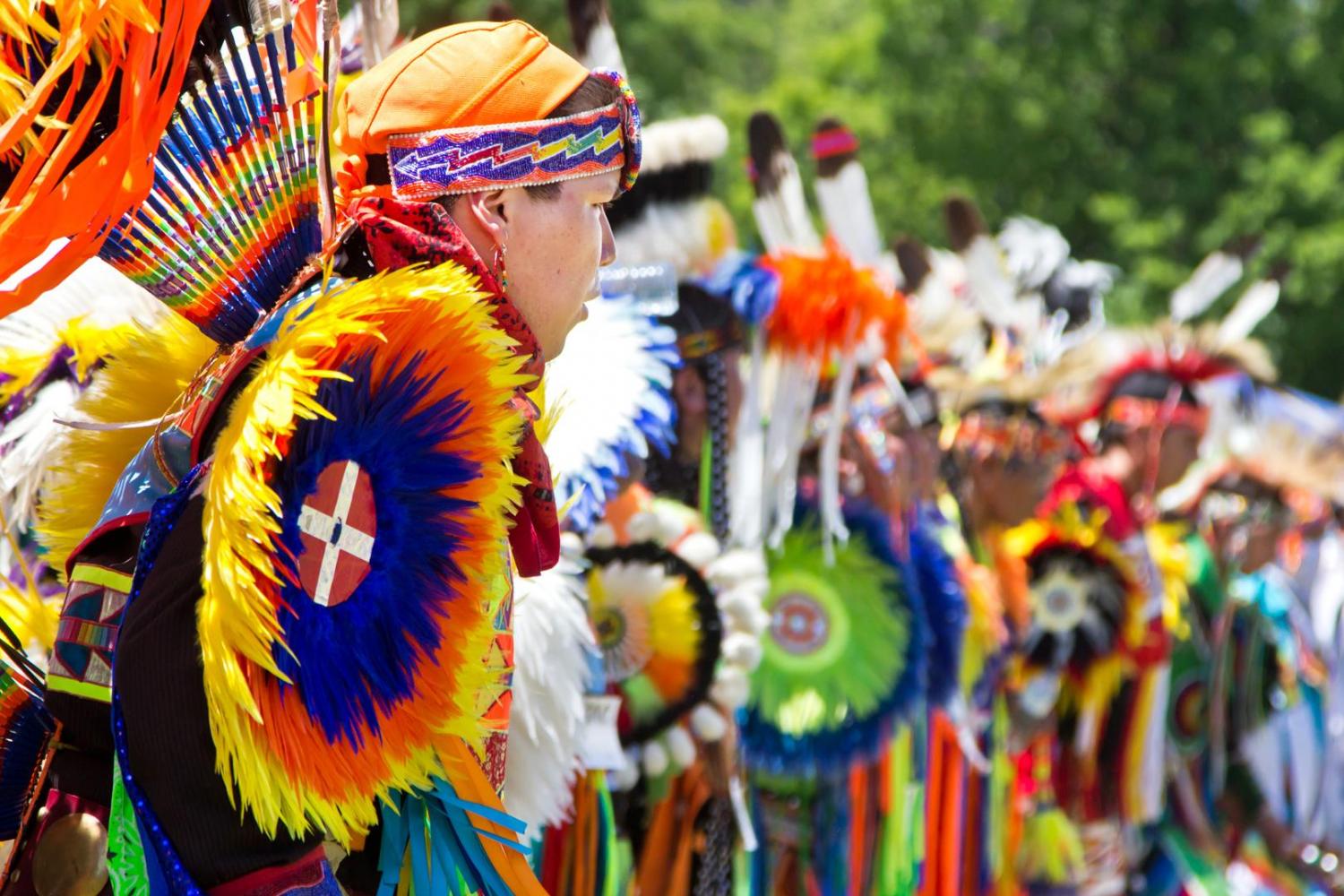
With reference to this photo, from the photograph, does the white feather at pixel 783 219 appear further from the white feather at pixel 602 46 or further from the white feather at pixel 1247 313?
the white feather at pixel 1247 313

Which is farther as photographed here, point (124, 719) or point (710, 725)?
point (710, 725)

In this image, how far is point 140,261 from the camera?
168cm

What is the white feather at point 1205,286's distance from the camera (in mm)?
6785

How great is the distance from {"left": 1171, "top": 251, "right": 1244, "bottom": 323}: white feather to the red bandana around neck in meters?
5.47

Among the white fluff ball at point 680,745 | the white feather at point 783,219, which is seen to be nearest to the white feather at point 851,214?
the white feather at point 783,219

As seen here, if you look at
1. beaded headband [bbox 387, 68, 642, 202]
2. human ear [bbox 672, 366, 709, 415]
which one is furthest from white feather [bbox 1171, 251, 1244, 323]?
beaded headband [bbox 387, 68, 642, 202]

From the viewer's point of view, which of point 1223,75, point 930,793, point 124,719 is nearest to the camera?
point 124,719

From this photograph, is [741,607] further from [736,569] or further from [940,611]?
[940,611]

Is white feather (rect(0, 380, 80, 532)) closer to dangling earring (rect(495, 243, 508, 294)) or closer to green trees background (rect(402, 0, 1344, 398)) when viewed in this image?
dangling earring (rect(495, 243, 508, 294))

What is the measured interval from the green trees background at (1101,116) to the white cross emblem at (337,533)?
11103 mm

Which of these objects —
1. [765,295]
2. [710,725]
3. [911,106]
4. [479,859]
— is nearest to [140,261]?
[479,859]

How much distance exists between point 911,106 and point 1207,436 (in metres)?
7.57

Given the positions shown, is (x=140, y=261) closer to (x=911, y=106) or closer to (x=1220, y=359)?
(x=1220, y=359)

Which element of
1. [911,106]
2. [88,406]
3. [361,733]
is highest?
[911,106]
